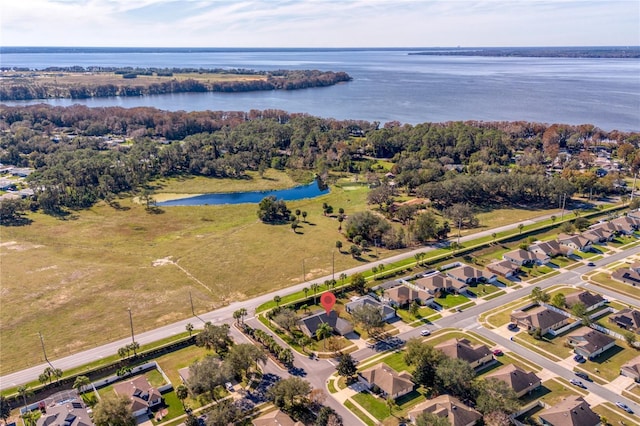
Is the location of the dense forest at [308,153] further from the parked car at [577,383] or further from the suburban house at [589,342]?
the parked car at [577,383]

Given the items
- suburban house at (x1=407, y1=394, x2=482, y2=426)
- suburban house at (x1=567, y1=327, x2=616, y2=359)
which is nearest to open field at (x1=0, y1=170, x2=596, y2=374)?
suburban house at (x1=407, y1=394, x2=482, y2=426)

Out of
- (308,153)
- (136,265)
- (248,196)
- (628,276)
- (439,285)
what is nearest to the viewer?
(439,285)

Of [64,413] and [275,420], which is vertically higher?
[64,413]

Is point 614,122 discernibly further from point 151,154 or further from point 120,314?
point 120,314

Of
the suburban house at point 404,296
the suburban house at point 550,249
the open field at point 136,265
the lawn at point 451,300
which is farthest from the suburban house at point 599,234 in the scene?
the suburban house at point 404,296

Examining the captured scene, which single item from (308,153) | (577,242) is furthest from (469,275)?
(308,153)

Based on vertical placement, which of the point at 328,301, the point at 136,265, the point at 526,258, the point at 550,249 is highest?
the point at 328,301

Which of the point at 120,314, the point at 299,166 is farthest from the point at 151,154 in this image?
the point at 120,314

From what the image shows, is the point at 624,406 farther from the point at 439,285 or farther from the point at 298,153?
the point at 298,153
